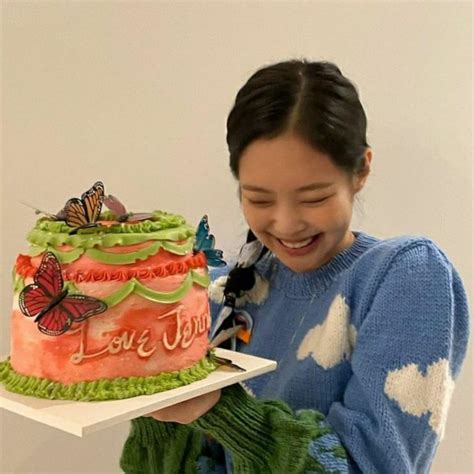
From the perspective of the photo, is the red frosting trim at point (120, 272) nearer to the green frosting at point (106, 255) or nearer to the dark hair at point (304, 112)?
the green frosting at point (106, 255)

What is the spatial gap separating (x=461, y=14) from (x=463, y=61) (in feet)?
0.29

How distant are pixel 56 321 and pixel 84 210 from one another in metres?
0.12

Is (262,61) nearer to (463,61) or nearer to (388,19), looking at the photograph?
(388,19)

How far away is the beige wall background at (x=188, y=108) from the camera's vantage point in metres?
1.34

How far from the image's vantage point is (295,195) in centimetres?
96

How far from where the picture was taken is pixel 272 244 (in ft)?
3.42

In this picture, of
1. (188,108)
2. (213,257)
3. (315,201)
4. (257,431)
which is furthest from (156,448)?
(188,108)

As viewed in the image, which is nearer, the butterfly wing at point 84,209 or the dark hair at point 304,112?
the butterfly wing at point 84,209

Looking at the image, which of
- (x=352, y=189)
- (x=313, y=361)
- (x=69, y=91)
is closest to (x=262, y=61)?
(x=69, y=91)

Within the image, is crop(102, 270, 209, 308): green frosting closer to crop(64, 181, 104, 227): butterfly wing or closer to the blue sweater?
crop(64, 181, 104, 227): butterfly wing

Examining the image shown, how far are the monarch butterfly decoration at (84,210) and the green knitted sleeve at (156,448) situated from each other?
1.08 feet

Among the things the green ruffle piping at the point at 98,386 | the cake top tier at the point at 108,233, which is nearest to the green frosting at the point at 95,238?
the cake top tier at the point at 108,233

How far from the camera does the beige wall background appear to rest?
1341mm

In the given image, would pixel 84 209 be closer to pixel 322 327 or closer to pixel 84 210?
pixel 84 210
